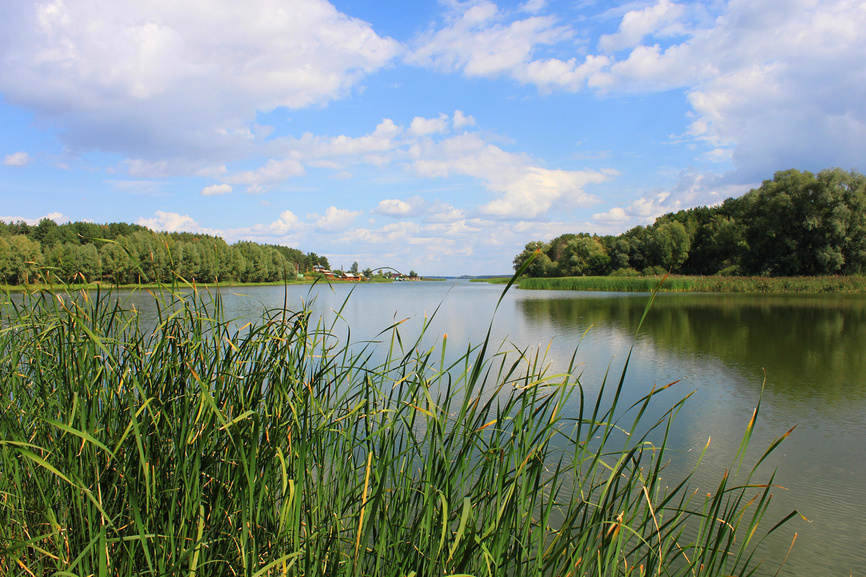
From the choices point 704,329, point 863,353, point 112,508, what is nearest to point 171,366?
point 112,508

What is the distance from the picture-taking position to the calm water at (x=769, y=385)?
3146 mm

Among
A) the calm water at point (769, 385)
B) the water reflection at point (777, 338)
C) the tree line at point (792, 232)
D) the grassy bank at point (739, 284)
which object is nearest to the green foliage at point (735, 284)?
the grassy bank at point (739, 284)

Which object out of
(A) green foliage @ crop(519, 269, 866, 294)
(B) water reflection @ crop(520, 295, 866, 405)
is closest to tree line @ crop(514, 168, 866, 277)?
(A) green foliage @ crop(519, 269, 866, 294)

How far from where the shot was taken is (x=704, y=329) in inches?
479

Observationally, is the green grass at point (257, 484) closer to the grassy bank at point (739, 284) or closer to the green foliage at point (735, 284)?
the green foliage at point (735, 284)

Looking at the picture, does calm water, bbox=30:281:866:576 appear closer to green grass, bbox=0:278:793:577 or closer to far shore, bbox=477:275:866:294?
green grass, bbox=0:278:793:577

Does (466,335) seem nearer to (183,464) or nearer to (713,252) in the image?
(183,464)

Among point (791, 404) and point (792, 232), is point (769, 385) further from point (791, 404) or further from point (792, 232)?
point (792, 232)

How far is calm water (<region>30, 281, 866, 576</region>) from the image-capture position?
315 centimetres

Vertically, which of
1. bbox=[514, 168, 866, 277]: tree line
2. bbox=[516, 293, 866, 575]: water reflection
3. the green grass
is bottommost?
bbox=[516, 293, 866, 575]: water reflection

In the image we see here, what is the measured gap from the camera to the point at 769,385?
21.9 feet

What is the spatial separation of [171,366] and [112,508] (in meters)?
0.53

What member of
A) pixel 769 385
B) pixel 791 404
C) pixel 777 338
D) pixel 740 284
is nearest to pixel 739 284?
pixel 740 284

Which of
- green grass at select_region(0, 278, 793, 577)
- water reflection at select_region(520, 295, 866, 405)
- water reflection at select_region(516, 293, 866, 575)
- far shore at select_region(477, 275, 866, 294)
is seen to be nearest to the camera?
green grass at select_region(0, 278, 793, 577)
